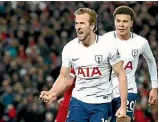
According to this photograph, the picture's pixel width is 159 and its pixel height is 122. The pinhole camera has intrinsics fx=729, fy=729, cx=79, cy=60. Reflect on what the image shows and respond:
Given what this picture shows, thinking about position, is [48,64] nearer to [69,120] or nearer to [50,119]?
[50,119]

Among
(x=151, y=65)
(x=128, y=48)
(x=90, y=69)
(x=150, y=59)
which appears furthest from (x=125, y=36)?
(x=90, y=69)

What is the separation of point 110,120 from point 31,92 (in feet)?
30.7

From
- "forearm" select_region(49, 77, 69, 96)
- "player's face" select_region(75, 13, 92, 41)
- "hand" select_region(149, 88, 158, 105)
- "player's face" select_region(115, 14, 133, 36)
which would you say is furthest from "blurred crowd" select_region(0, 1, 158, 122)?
"player's face" select_region(75, 13, 92, 41)

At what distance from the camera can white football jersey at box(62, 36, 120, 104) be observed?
9.02 m

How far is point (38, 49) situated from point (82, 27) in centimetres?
1201

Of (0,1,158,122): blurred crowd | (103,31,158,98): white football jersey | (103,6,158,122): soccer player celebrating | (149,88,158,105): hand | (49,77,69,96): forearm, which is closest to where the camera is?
(49,77,69,96): forearm

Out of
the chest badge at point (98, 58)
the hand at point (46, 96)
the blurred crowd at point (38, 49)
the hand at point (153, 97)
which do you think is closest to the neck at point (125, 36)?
the hand at point (153, 97)

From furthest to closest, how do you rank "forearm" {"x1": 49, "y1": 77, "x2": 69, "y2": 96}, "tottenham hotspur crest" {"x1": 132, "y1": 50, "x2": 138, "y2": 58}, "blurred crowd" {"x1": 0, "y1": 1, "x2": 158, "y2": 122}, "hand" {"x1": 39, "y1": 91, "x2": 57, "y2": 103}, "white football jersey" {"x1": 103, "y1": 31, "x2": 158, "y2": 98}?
1. "blurred crowd" {"x1": 0, "y1": 1, "x2": 158, "y2": 122}
2. "tottenham hotspur crest" {"x1": 132, "y1": 50, "x2": 138, "y2": 58}
3. "white football jersey" {"x1": 103, "y1": 31, "x2": 158, "y2": 98}
4. "forearm" {"x1": 49, "y1": 77, "x2": 69, "y2": 96}
5. "hand" {"x1": 39, "y1": 91, "x2": 57, "y2": 103}

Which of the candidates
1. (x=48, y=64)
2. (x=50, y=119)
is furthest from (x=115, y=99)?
(x=48, y=64)

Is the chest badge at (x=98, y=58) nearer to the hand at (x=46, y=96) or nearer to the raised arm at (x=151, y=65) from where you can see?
the hand at (x=46, y=96)

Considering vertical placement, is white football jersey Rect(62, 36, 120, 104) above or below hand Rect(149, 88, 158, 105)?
above

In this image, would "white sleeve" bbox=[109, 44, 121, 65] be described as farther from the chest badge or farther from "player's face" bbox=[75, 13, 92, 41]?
"player's face" bbox=[75, 13, 92, 41]

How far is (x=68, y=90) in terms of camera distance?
388 inches

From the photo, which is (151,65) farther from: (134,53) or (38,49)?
(38,49)
